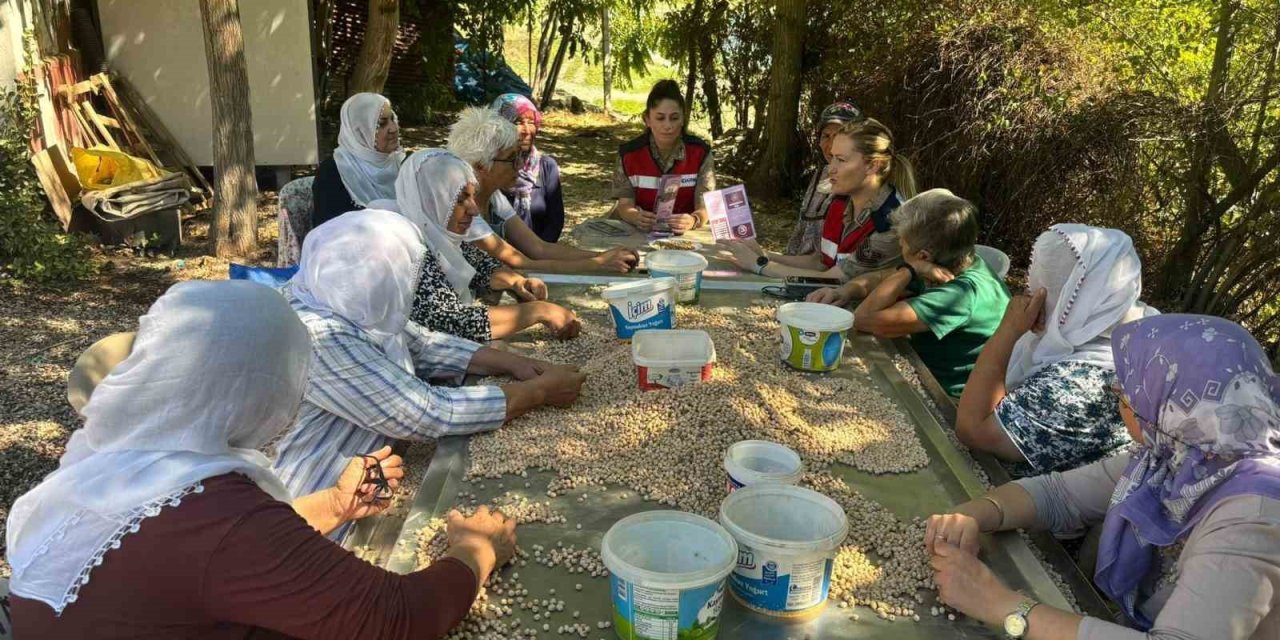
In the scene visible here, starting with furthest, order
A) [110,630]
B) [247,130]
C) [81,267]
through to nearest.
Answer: [247,130] → [81,267] → [110,630]

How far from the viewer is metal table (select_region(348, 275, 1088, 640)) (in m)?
1.48

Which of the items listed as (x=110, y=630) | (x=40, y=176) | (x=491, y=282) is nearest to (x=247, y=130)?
(x=40, y=176)

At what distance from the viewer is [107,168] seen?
6.57 meters

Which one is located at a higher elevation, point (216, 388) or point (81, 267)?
point (216, 388)

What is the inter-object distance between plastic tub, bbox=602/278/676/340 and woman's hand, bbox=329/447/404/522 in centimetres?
88

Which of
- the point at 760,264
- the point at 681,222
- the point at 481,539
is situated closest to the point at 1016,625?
the point at 481,539

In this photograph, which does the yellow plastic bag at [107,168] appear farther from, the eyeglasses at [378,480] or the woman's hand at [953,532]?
the woman's hand at [953,532]

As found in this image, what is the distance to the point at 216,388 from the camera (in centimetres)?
135

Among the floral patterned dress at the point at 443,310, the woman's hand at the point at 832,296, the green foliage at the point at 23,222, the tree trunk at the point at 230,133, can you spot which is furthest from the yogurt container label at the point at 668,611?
the tree trunk at the point at 230,133

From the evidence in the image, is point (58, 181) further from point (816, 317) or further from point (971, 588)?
point (971, 588)

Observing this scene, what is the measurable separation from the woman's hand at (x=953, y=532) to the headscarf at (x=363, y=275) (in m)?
1.39

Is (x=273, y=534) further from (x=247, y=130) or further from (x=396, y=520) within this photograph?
(x=247, y=130)

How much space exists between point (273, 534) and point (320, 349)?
0.93 m

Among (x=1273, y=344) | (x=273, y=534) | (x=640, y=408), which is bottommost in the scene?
(x=1273, y=344)
